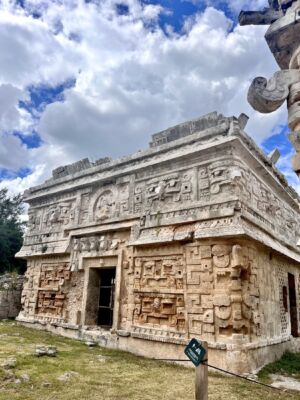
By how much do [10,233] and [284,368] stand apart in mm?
16068

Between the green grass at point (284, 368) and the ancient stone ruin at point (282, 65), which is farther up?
the ancient stone ruin at point (282, 65)

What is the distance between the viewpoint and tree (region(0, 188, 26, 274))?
17266 millimetres

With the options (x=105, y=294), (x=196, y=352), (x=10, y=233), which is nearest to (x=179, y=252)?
(x=105, y=294)

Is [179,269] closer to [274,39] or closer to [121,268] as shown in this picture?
[121,268]

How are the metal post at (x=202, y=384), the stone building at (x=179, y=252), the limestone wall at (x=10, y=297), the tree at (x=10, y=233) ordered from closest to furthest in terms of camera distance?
the metal post at (x=202, y=384) < the stone building at (x=179, y=252) < the limestone wall at (x=10, y=297) < the tree at (x=10, y=233)

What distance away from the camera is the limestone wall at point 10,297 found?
1098cm

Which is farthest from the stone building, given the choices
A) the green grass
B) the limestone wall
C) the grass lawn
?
the limestone wall

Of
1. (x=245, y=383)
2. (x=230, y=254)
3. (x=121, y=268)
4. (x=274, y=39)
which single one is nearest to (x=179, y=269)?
(x=230, y=254)

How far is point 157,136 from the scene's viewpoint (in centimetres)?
832

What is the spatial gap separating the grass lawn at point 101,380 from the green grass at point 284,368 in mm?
952

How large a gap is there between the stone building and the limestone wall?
1.39m

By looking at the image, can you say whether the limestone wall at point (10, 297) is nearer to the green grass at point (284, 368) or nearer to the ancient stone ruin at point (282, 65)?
the green grass at point (284, 368)

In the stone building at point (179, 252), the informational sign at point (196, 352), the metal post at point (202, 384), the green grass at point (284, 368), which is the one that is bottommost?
the green grass at point (284, 368)

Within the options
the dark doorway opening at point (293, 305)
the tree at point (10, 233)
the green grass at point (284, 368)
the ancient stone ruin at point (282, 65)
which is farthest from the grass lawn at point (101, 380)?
the tree at point (10, 233)
